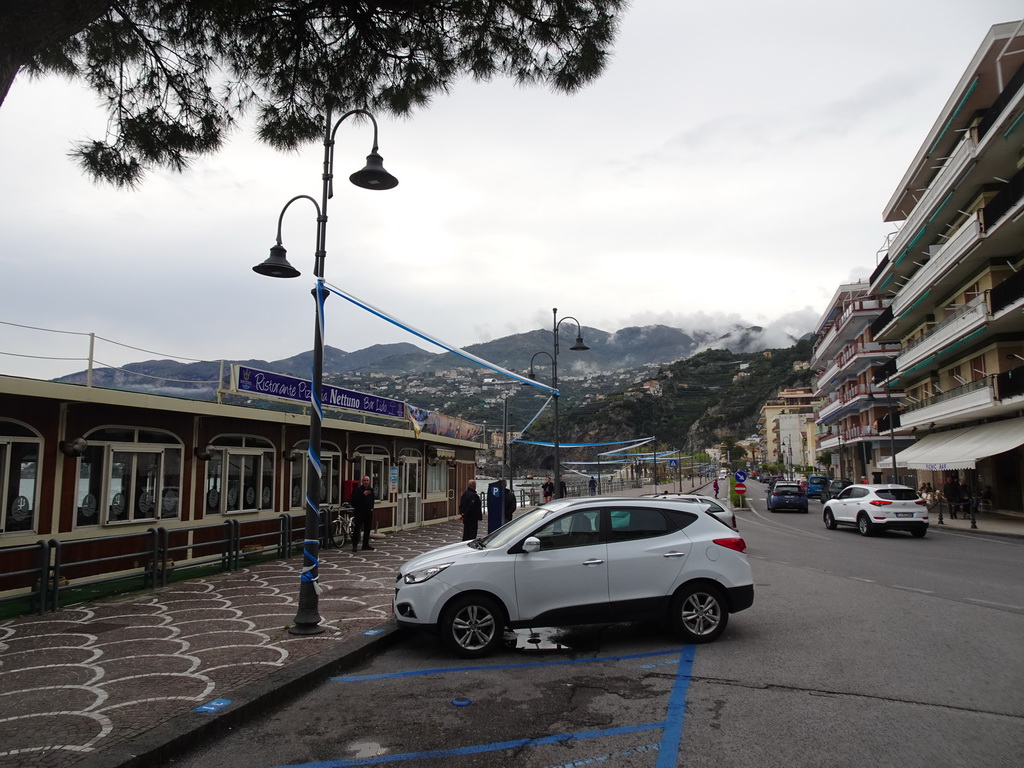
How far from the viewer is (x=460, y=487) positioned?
28797mm

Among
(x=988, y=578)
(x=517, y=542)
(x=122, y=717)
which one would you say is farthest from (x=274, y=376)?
(x=988, y=578)

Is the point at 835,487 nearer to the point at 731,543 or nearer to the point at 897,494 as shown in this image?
the point at 897,494

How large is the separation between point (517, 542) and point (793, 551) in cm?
1208

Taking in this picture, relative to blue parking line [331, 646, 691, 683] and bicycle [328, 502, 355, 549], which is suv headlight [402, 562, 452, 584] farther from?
bicycle [328, 502, 355, 549]

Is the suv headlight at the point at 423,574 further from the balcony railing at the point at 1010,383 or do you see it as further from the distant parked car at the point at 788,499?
the distant parked car at the point at 788,499

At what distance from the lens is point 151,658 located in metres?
6.53

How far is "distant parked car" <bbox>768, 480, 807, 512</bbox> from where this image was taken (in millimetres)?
35406

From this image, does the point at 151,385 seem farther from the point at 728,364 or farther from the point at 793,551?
the point at 728,364

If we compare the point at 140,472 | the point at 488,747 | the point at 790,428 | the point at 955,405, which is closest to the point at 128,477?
the point at 140,472

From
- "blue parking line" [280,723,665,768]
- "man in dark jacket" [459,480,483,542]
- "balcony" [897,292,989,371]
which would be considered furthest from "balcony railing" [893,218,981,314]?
"blue parking line" [280,723,665,768]

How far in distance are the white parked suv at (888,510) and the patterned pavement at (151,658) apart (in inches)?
641

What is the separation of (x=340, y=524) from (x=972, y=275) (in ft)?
96.4

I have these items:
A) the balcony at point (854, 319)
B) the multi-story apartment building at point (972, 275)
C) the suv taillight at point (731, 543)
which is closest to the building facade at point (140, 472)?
the suv taillight at point (731, 543)

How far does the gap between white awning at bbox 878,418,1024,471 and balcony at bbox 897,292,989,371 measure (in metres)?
3.94
